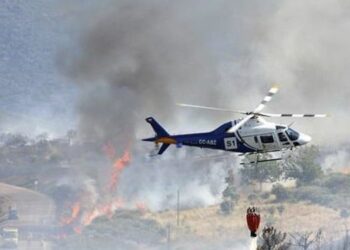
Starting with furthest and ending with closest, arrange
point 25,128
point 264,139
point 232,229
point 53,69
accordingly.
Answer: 1. point 53,69
2. point 25,128
3. point 232,229
4. point 264,139

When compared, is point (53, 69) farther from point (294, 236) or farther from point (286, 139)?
point (286, 139)

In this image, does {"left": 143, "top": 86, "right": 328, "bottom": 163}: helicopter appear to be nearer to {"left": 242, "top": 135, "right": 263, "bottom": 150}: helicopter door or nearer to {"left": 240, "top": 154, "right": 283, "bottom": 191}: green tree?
{"left": 242, "top": 135, "right": 263, "bottom": 150}: helicopter door

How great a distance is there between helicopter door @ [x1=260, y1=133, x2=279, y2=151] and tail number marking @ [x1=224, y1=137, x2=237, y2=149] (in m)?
2.34

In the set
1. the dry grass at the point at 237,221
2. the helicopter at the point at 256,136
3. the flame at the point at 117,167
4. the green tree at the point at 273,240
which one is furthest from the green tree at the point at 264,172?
the helicopter at the point at 256,136

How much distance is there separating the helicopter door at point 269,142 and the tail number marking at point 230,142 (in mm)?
2343

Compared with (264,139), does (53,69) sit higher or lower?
higher

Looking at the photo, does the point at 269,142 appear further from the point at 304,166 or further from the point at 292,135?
the point at 304,166

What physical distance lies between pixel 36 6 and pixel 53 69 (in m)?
12.3

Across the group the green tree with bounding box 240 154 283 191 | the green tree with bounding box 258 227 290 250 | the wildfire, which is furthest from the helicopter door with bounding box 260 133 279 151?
the green tree with bounding box 240 154 283 191

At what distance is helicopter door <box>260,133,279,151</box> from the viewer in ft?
351

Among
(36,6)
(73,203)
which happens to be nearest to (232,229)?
(73,203)

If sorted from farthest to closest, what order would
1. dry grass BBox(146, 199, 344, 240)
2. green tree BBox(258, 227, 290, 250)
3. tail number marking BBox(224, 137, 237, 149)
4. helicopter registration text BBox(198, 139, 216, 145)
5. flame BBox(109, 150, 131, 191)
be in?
dry grass BBox(146, 199, 344, 240)
flame BBox(109, 150, 131, 191)
green tree BBox(258, 227, 290, 250)
helicopter registration text BBox(198, 139, 216, 145)
tail number marking BBox(224, 137, 237, 149)

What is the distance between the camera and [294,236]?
535 ft

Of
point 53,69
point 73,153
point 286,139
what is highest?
point 53,69
